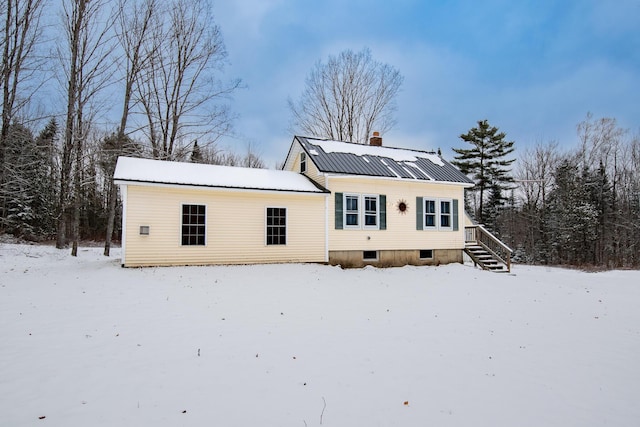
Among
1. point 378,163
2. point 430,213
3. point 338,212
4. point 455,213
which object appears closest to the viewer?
point 338,212

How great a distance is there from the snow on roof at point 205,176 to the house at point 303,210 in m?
0.04

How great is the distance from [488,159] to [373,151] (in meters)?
18.7

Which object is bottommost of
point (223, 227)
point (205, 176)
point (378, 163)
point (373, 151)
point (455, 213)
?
point (223, 227)

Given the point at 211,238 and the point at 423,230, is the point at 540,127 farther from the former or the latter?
the point at 211,238

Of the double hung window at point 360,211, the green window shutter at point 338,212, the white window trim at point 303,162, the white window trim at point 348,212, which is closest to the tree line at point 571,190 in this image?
the double hung window at point 360,211

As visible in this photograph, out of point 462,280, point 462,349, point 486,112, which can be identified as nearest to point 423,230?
point 462,280

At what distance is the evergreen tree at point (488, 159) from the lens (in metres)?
30.6

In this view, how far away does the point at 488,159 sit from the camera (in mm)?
31125

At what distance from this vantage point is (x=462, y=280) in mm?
12398

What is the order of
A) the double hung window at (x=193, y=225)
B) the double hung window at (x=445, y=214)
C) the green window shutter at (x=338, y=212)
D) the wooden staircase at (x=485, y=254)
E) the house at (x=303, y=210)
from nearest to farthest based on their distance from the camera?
the house at (x=303, y=210) < the double hung window at (x=193, y=225) < the green window shutter at (x=338, y=212) < the wooden staircase at (x=485, y=254) < the double hung window at (x=445, y=214)

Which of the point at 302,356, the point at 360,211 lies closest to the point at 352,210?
the point at 360,211

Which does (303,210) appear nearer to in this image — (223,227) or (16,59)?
(223,227)

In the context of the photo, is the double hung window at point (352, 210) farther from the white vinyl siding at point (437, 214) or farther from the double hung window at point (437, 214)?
the white vinyl siding at point (437, 214)

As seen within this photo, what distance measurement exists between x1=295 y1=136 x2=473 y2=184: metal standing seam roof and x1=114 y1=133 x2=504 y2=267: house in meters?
0.06
